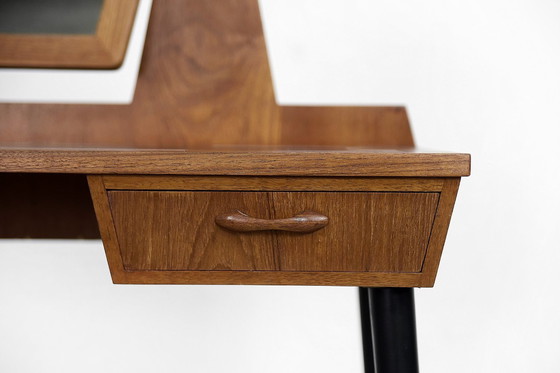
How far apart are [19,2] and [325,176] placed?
62cm

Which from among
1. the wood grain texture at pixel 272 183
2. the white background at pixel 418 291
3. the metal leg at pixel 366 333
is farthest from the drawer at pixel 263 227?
the white background at pixel 418 291

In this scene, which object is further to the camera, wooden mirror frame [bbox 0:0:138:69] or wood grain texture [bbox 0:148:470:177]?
wooden mirror frame [bbox 0:0:138:69]

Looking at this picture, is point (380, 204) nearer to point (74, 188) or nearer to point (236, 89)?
point (236, 89)

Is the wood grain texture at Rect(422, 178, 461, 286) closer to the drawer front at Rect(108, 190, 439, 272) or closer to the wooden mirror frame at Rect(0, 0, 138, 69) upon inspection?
the drawer front at Rect(108, 190, 439, 272)

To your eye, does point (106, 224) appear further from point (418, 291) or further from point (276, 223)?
point (418, 291)

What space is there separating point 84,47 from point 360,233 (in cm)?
51

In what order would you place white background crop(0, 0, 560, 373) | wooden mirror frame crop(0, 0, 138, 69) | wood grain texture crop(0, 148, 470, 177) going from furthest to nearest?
white background crop(0, 0, 560, 373), wooden mirror frame crop(0, 0, 138, 69), wood grain texture crop(0, 148, 470, 177)

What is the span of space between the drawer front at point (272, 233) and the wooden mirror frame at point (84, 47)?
0.33m

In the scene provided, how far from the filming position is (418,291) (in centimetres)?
94

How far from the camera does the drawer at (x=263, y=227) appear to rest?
46 centimetres

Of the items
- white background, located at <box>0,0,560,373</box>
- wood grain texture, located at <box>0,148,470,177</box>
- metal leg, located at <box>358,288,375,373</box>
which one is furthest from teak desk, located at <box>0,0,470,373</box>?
white background, located at <box>0,0,560,373</box>

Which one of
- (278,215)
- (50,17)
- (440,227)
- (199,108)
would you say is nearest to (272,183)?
(278,215)

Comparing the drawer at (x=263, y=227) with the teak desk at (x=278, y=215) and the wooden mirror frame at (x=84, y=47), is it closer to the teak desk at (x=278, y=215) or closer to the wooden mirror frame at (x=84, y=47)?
the teak desk at (x=278, y=215)

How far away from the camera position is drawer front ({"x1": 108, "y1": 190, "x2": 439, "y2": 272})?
18.3 inches
